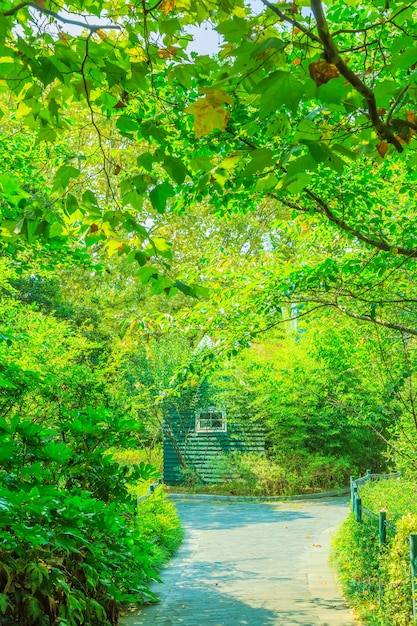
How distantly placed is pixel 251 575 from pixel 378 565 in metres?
2.74

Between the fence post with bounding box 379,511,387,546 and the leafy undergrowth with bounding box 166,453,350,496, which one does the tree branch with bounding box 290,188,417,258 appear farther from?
the leafy undergrowth with bounding box 166,453,350,496

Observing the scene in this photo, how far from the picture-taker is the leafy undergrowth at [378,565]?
5465mm

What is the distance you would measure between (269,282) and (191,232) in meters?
21.8

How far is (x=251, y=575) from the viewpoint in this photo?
8773mm

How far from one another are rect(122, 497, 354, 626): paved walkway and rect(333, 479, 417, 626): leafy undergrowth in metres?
0.24

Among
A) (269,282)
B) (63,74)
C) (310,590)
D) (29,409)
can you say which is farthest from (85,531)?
(29,409)

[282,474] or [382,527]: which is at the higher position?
[382,527]

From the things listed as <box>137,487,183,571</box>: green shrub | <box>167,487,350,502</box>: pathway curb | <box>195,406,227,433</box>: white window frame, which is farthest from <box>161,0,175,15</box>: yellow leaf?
<box>195,406,227,433</box>: white window frame

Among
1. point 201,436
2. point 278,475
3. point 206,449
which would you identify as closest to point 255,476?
point 278,475

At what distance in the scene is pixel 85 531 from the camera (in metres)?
3.57

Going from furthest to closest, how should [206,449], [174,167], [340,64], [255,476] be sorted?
[206,449] → [255,476] → [174,167] → [340,64]

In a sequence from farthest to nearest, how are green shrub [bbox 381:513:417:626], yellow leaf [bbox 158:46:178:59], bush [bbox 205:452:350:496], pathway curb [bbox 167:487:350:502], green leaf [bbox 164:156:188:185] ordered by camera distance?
bush [bbox 205:452:350:496], pathway curb [bbox 167:487:350:502], green shrub [bbox 381:513:417:626], yellow leaf [bbox 158:46:178:59], green leaf [bbox 164:156:188:185]

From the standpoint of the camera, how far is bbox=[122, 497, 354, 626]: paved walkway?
6578mm

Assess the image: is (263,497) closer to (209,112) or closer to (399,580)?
(399,580)
